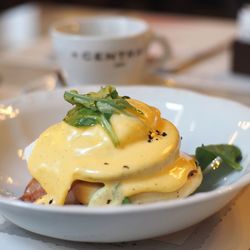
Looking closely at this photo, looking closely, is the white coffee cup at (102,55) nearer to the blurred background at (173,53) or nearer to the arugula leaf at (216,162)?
the blurred background at (173,53)

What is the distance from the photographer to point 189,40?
122 cm

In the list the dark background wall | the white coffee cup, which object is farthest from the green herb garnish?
the dark background wall

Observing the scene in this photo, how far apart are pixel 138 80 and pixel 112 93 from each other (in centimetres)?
40

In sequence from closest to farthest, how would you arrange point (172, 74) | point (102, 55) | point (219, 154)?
point (219, 154), point (102, 55), point (172, 74)

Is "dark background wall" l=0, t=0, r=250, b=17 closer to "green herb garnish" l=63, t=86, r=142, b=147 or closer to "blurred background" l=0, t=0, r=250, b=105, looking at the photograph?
"blurred background" l=0, t=0, r=250, b=105

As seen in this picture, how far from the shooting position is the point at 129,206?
416mm

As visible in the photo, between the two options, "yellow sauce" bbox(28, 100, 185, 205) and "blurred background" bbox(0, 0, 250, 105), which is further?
"blurred background" bbox(0, 0, 250, 105)

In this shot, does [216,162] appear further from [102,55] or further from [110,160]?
[102,55]

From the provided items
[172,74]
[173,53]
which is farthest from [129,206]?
[173,53]

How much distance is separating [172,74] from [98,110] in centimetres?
53

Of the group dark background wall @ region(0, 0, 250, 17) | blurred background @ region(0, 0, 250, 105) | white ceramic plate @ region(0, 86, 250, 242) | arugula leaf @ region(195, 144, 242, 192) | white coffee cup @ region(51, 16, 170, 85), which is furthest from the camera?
dark background wall @ region(0, 0, 250, 17)

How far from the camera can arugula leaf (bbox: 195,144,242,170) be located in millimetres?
564

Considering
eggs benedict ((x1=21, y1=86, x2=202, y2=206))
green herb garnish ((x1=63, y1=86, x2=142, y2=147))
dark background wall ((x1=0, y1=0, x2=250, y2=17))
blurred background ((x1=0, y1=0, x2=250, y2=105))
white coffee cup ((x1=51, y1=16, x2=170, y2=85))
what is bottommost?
dark background wall ((x1=0, y1=0, x2=250, y2=17))

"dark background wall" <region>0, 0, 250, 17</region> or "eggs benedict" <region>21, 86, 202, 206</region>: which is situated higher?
"eggs benedict" <region>21, 86, 202, 206</region>
